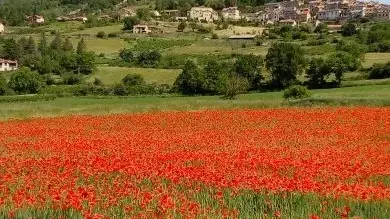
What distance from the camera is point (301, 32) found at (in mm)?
164125

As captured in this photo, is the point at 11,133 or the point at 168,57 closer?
the point at 11,133

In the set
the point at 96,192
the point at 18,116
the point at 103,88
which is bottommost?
the point at 103,88

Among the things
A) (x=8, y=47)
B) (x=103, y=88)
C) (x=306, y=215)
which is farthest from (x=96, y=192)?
(x=8, y=47)

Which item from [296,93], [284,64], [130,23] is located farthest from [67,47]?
[296,93]

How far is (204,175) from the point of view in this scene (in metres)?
Answer: 14.0

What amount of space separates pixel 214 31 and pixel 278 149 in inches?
6617

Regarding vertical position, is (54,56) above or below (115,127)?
below

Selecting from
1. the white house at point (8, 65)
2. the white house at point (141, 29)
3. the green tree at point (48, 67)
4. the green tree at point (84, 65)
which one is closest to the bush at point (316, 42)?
the green tree at point (84, 65)

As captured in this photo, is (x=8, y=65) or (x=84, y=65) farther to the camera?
(x=8, y=65)

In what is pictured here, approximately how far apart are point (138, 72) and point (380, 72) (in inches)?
1897

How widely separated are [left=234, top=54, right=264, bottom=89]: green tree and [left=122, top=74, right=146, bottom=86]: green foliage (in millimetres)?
17472

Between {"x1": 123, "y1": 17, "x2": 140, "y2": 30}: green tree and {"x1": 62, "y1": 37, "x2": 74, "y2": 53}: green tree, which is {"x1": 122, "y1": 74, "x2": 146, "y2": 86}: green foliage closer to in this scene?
{"x1": 62, "y1": 37, "x2": 74, "y2": 53}: green tree

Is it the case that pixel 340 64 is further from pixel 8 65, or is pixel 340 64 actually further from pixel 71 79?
pixel 8 65

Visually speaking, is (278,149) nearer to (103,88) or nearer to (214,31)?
(103,88)
